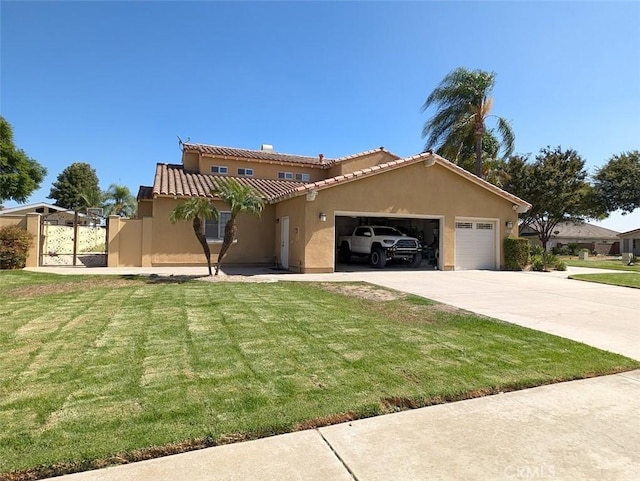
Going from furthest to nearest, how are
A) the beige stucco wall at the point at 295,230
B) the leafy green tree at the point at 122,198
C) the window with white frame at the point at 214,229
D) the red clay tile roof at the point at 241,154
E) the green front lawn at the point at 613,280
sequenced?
1. the leafy green tree at the point at 122,198
2. the red clay tile roof at the point at 241,154
3. the window with white frame at the point at 214,229
4. the beige stucco wall at the point at 295,230
5. the green front lawn at the point at 613,280

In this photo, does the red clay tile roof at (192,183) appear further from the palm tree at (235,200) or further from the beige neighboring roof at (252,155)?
the palm tree at (235,200)

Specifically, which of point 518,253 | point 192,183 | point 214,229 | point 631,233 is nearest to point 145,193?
point 192,183

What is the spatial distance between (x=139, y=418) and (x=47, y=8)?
13207 millimetres

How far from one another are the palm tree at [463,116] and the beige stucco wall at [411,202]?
5.35m

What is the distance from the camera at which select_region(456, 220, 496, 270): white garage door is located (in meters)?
18.8

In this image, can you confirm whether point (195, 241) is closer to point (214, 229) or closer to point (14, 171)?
point (214, 229)

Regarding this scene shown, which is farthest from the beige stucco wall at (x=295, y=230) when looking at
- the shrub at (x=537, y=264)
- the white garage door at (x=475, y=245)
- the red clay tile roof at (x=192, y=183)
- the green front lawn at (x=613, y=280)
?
the shrub at (x=537, y=264)

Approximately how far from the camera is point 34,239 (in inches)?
637

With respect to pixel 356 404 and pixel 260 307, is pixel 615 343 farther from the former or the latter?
pixel 260 307

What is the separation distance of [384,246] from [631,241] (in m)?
47.1

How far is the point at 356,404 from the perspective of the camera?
3938 mm

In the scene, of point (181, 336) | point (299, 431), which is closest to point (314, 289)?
point (181, 336)

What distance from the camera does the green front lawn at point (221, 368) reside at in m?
3.34

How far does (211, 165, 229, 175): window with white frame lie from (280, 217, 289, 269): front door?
6149 mm
